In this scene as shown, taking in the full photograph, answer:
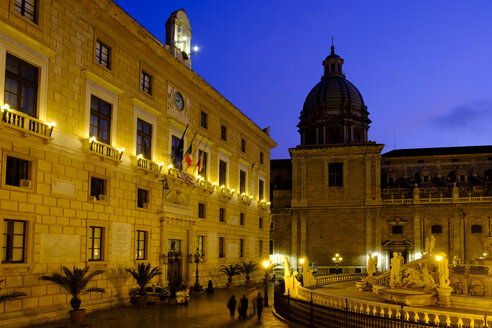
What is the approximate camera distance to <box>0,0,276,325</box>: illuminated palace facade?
61.2 feet

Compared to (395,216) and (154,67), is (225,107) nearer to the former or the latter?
(154,67)

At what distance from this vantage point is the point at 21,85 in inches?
750

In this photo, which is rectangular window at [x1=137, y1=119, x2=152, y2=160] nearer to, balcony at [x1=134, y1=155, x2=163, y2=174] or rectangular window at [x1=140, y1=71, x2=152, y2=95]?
balcony at [x1=134, y1=155, x2=163, y2=174]

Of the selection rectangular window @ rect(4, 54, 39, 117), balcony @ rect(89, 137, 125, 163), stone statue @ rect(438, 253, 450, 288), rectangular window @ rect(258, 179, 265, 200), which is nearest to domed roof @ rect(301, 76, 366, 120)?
rectangular window @ rect(258, 179, 265, 200)

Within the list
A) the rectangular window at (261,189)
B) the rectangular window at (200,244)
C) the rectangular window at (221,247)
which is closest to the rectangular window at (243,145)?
the rectangular window at (261,189)

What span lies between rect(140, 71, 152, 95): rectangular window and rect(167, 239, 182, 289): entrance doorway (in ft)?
28.7

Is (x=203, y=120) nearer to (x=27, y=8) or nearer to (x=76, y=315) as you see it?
(x=27, y=8)

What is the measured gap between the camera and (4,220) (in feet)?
59.1

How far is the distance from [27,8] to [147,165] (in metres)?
9.97

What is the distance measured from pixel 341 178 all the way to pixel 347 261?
1045 centimetres

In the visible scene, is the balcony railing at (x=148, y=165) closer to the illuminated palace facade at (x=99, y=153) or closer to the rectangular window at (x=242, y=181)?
the illuminated palace facade at (x=99, y=153)

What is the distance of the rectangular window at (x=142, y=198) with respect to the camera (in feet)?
88.1

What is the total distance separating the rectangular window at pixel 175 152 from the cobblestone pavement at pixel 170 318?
8.01 m

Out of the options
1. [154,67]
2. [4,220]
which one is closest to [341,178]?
[154,67]
